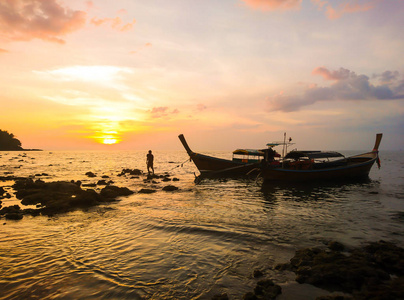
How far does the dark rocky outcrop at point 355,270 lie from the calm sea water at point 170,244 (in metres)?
0.49

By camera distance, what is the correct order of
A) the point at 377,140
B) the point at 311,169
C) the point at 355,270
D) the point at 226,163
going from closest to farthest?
1. the point at 355,270
2. the point at 311,169
3. the point at 226,163
4. the point at 377,140

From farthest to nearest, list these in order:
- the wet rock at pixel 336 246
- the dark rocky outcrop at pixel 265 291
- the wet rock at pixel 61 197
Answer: the wet rock at pixel 61 197 < the wet rock at pixel 336 246 < the dark rocky outcrop at pixel 265 291

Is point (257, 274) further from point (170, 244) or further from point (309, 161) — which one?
point (309, 161)

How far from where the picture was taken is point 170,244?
869cm

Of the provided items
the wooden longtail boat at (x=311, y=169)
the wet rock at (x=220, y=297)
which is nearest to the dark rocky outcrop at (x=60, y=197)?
the wet rock at (x=220, y=297)

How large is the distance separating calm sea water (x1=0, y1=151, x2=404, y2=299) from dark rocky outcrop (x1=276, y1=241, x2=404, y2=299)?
487mm

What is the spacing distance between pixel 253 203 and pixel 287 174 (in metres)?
10.3

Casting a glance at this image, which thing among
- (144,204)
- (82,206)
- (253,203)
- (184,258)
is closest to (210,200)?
(253,203)

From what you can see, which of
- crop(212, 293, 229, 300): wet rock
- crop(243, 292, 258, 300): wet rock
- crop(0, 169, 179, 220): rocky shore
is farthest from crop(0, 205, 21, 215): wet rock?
crop(243, 292, 258, 300): wet rock

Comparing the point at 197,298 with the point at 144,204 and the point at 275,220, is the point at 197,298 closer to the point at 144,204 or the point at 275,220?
the point at 275,220

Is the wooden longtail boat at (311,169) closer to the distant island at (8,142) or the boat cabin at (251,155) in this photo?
the boat cabin at (251,155)

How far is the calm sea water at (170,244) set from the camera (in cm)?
588

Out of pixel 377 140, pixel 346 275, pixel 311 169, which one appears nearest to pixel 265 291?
pixel 346 275

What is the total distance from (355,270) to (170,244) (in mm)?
5997
